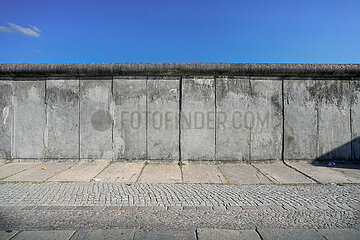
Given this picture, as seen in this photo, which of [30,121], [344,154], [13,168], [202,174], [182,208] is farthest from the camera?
[30,121]

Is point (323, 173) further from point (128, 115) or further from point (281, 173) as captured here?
point (128, 115)

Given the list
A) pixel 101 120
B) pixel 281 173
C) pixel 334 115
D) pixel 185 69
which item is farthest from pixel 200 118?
pixel 334 115

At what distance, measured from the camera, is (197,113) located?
16.2 ft

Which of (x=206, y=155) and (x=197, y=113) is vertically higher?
(x=197, y=113)

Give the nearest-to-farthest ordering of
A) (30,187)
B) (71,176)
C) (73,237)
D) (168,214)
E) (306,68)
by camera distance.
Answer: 1. (73,237)
2. (168,214)
3. (30,187)
4. (71,176)
5. (306,68)

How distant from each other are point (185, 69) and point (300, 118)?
132 inches

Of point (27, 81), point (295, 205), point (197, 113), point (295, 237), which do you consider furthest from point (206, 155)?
point (27, 81)

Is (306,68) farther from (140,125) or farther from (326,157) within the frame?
(140,125)

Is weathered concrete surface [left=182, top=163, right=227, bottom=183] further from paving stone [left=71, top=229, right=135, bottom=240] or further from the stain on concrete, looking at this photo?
the stain on concrete

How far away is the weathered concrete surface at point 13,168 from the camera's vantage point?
4047 millimetres

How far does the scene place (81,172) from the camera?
161 inches

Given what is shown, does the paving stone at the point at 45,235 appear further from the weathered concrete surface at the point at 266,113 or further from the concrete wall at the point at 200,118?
the weathered concrete surface at the point at 266,113

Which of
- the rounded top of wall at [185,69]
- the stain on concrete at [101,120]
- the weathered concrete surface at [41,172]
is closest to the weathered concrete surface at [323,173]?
the rounded top of wall at [185,69]

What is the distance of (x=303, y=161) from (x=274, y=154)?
2.63 ft
